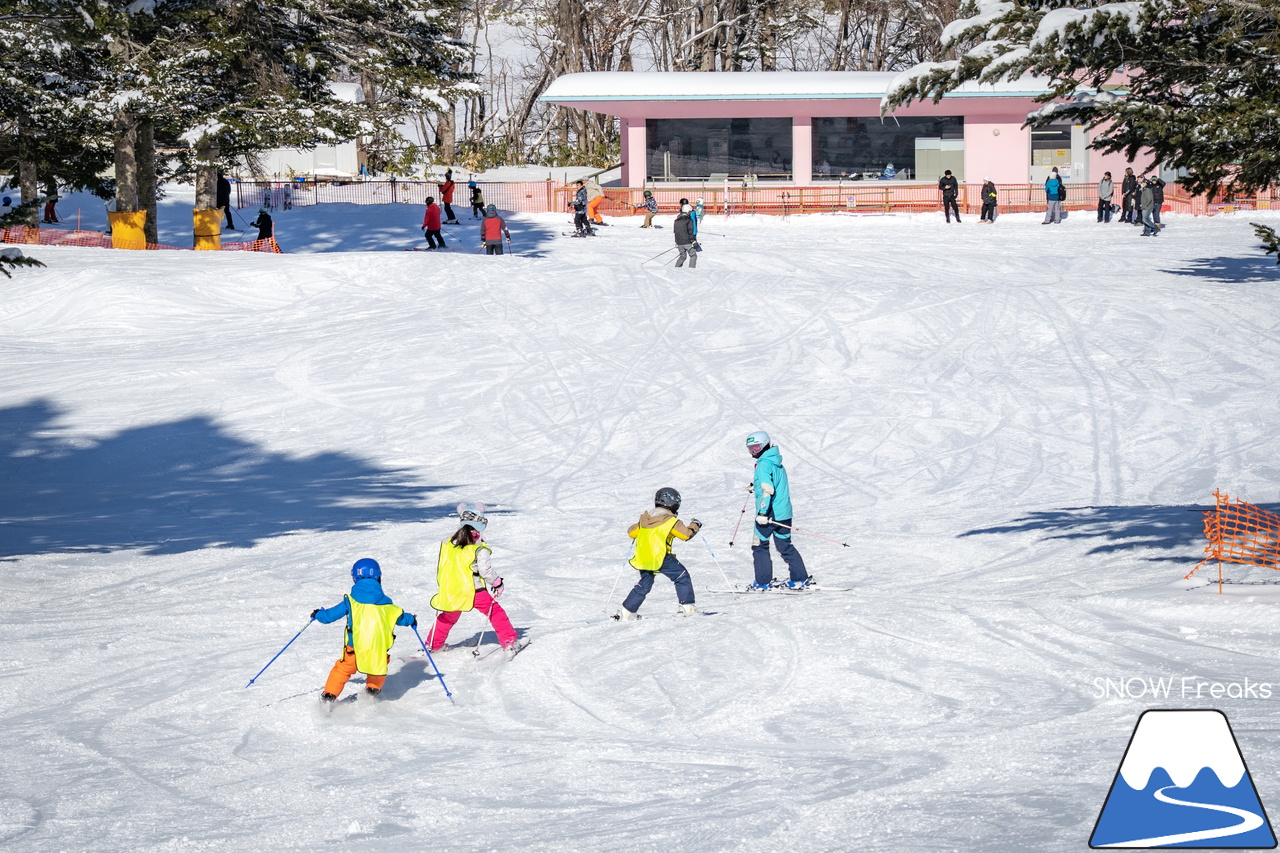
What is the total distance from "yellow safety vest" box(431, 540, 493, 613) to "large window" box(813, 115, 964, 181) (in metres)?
34.6

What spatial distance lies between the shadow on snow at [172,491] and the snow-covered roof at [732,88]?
2478 cm

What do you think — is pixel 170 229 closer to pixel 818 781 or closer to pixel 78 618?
Result: pixel 78 618

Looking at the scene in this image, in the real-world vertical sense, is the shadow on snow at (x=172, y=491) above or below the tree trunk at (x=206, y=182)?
below

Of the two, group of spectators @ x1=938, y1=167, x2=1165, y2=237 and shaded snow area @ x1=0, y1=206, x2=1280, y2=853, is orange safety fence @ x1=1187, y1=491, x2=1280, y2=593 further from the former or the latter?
group of spectators @ x1=938, y1=167, x2=1165, y2=237

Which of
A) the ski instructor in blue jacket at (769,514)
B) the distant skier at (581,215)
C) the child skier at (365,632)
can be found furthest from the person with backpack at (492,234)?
the child skier at (365,632)

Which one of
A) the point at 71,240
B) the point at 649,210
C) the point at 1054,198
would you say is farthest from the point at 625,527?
the point at 1054,198

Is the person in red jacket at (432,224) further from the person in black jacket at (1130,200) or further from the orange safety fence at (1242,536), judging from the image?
the orange safety fence at (1242,536)

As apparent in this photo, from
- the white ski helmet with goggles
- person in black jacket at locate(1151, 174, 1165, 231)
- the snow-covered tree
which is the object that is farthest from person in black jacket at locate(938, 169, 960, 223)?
the snow-covered tree

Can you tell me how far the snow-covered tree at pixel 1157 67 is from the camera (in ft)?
27.4

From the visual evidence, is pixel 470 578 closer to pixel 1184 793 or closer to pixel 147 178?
pixel 1184 793

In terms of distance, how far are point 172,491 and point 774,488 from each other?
29.1 feet

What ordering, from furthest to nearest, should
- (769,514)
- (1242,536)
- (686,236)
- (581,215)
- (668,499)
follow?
(581,215) < (686,236) < (1242,536) < (769,514) < (668,499)

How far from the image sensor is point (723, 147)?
41.9 metres

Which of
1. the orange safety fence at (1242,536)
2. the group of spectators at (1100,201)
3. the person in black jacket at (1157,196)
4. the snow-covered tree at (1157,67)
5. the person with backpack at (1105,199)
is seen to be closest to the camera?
the snow-covered tree at (1157,67)
